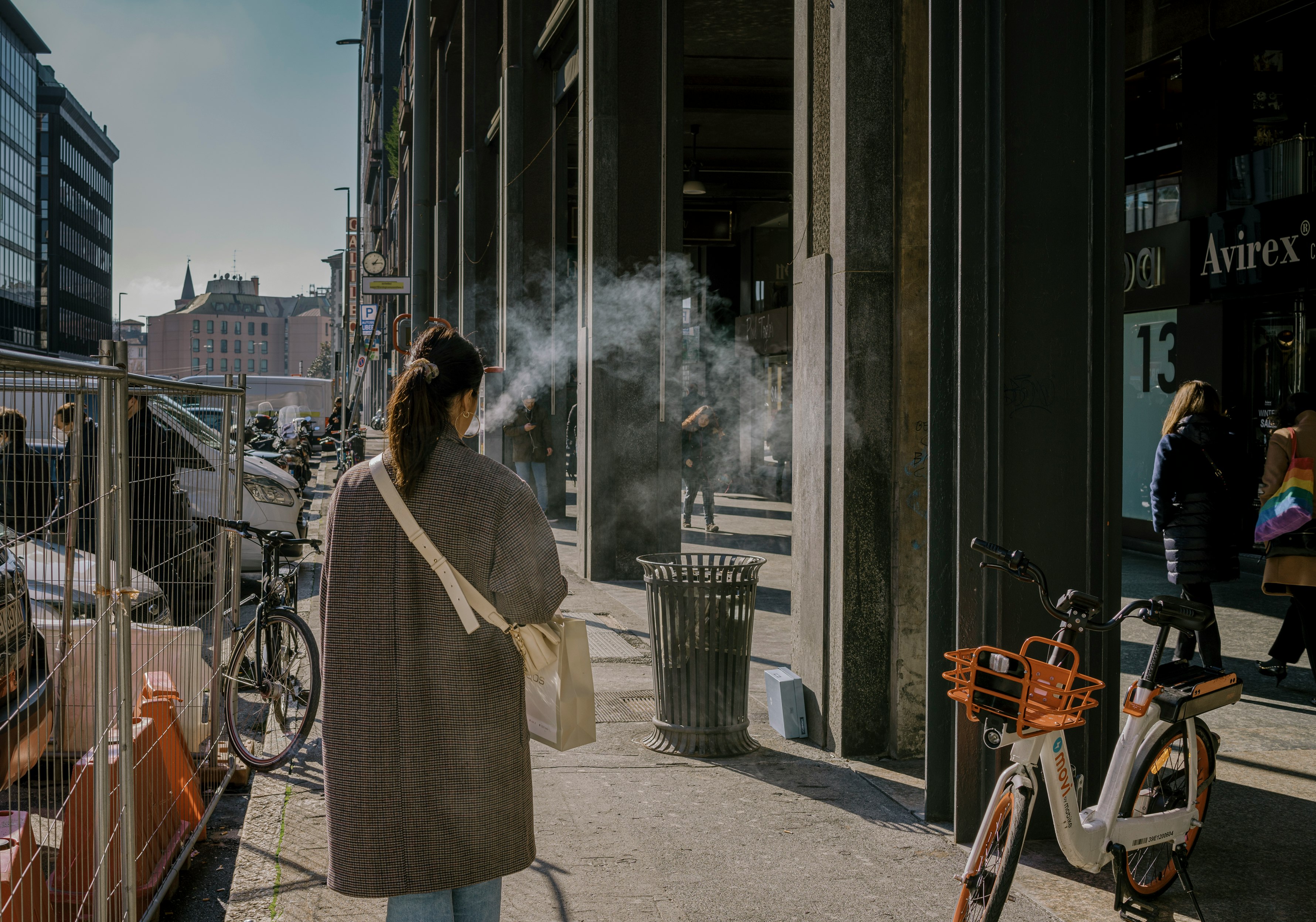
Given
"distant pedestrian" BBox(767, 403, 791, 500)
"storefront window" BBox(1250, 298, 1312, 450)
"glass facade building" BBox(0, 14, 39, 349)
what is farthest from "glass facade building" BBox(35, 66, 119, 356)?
"storefront window" BBox(1250, 298, 1312, 450)

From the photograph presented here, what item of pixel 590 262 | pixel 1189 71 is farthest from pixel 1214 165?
pixel 590 262

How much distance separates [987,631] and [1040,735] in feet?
3.46

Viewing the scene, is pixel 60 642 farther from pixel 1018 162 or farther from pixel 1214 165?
pixel 1214 165

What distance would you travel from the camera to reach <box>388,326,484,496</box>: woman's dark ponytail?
2.58 m

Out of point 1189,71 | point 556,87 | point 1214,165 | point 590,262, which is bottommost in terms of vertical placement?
point 590,262

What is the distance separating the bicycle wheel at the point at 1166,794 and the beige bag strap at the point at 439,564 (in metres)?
2.42

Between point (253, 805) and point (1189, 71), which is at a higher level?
point (1189, 71)

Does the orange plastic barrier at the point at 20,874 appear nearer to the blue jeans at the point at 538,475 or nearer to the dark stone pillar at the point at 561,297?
the blue jeans at the point at 538,475

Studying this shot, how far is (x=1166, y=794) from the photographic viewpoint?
388 cm

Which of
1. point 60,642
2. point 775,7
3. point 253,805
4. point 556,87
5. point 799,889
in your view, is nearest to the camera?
point 60,642

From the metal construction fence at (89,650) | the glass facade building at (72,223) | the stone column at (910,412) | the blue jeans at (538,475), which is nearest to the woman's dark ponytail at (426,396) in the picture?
the metal construction fence at (89,650)

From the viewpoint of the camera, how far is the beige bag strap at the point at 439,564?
2555mm

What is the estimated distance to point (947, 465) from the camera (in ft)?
14.9

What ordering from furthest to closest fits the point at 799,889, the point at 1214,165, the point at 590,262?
the point at 1214,165, the point at 590,262, the point at 799,889
